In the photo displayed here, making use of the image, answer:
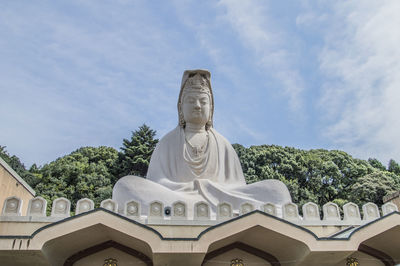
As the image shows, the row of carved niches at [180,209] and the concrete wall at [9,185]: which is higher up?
the concrete wall at [9,185]

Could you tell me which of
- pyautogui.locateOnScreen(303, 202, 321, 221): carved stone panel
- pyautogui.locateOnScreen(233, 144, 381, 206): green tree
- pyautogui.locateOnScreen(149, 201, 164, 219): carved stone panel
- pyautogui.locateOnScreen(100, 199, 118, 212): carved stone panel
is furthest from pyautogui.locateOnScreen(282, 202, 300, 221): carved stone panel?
pyautogui.locateOnScreen(233, 144, 381, 206): green tree

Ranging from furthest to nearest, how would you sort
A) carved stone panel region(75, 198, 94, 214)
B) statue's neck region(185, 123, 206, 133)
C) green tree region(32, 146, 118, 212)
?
1. green tree region(32, 146, 118, 212)
2. statue's neck region(185, 123, 206, 133)
3. carved stone panel region(75, 198, 94, 214)

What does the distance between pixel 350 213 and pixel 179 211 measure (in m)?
3.23

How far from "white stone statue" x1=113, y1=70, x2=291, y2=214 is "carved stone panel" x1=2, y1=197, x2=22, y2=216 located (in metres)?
2.40

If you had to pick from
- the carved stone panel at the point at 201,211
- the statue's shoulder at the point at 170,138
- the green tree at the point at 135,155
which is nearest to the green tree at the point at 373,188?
the green tree at the point at 135,155

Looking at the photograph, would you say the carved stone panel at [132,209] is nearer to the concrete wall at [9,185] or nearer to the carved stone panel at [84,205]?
the carved stone panel at [84,205]

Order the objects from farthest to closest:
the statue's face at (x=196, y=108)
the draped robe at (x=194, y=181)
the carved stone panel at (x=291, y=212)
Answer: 1. the statue's face at (x=196, y=108)
2. the draped robe at (x=194, y=181)
3. the carved stone panel at (x=291, y=212)

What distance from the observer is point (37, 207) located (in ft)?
21.5

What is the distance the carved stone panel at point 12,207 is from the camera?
6391 mm

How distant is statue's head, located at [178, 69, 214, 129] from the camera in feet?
36.7

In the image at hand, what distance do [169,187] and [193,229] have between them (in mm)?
2909

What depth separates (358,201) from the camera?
26.2 meters

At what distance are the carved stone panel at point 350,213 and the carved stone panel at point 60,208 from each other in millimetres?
5030

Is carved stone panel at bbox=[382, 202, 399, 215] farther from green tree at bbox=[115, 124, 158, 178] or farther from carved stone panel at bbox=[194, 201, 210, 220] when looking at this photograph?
green tree at bbox=[115, 124, 158, 178]
